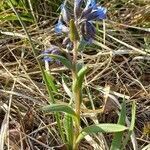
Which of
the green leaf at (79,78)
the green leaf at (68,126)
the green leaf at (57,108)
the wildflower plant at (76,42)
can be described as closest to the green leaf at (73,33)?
the wildflower plant at (76,42)

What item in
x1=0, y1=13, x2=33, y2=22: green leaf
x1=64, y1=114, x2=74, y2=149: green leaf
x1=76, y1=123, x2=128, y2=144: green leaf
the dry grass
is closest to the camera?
x1=76, y1=123, x2=128, y2=144: green leaf

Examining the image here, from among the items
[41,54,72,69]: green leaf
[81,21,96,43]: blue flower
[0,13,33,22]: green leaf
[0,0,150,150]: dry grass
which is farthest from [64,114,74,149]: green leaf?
[0,13,33,22]: green leaf

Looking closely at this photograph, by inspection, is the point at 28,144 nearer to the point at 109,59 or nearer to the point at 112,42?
the point at 109,59

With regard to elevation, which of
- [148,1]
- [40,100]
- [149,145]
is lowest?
[149,145]

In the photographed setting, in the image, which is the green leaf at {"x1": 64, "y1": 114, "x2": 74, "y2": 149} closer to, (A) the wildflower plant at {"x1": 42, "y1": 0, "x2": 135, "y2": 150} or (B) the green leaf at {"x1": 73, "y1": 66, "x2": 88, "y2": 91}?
(A) the wildflower plant at {"x1": 42, "y1": 0, "x2": 135, "y2": 150}

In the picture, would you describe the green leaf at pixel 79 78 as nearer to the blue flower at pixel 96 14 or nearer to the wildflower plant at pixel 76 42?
the wildflower plant at pixel 76 42

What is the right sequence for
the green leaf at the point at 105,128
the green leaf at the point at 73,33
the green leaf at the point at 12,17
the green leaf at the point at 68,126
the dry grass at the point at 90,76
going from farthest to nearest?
the green leaf at the point at 12,17, the dry grass at the point at 90,76, the green leaf at the point at 68,126, the green leaf at the point at 105,128, the green leaf at the point at 73,33

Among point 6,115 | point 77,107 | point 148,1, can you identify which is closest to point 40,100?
point 6,115

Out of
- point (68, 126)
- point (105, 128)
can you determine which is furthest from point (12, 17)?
point (105, 128)
